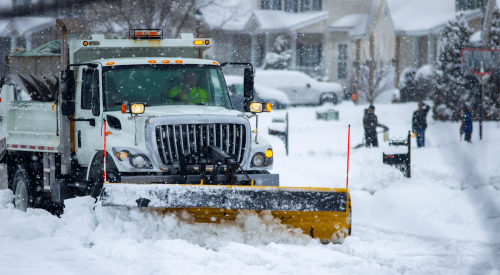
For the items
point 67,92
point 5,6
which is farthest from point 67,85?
point 5,6

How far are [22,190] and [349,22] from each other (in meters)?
33.0

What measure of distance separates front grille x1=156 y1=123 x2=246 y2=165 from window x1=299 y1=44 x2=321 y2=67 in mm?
33955

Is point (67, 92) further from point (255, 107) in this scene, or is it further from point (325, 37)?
point (325, 37)

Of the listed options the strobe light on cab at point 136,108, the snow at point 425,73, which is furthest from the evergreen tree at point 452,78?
the strobe light on cab at point 136,108

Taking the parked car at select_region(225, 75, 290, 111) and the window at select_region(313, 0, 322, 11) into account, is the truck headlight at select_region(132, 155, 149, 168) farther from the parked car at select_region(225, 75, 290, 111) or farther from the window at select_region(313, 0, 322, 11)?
the window at select_region(313, 0, 322, 11)

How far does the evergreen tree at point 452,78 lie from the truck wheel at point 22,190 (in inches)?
738

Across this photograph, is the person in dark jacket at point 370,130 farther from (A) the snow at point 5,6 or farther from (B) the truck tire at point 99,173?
(A) the snow at point 5,6

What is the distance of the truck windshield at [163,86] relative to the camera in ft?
24.2

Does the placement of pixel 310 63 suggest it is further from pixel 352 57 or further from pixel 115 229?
pixel 115 229

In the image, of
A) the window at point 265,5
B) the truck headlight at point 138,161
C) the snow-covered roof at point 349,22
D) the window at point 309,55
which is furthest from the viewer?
the window at point 265,5

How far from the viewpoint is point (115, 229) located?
6.25 meters

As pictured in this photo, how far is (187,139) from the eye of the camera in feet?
21.5

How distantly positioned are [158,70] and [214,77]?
0.80m

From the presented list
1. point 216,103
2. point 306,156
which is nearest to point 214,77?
point 216,103
